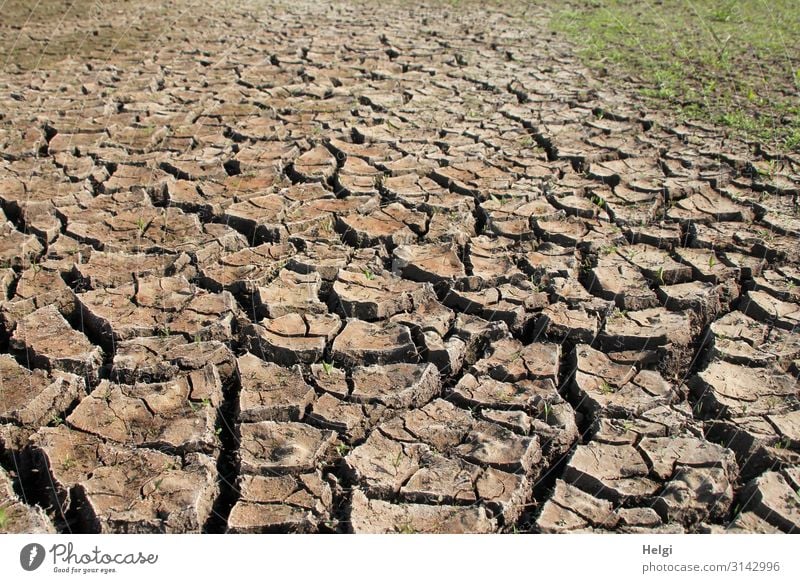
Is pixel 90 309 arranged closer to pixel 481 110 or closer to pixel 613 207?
pixel 613 207

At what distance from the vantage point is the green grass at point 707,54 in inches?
202

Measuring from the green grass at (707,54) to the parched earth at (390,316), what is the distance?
38 centimetres

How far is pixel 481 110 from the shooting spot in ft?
17.1

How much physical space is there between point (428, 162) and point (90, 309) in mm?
2011

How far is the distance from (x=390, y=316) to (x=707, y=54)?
184 inches

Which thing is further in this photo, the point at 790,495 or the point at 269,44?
the point at 269,44

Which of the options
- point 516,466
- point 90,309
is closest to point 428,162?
point 90,309

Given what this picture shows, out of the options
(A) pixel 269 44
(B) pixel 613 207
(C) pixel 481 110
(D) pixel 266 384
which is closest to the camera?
(D) pixel 266 384
